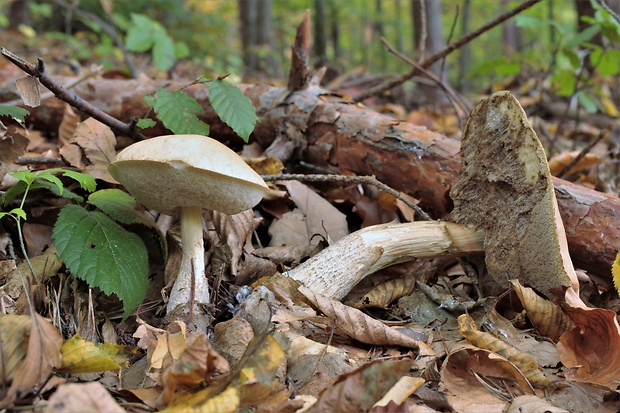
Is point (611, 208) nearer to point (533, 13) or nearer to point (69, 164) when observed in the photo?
point (533, 13)

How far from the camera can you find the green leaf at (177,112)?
234cm

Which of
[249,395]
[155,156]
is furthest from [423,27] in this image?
[249,395]

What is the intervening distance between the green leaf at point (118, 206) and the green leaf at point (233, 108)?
0.61 m

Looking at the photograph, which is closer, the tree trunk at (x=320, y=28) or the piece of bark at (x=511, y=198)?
the piece of bark at (x=511, y=198)

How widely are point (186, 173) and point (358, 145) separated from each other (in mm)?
1562

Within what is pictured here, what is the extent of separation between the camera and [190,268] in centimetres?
199

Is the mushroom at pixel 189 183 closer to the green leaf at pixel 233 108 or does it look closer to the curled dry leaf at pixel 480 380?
the green leaf at pixel 233 108

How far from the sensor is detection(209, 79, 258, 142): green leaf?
2.35 meters

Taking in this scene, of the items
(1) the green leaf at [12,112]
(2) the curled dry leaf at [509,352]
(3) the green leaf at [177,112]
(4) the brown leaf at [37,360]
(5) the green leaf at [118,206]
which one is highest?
(1) the green leaf at [12,112]

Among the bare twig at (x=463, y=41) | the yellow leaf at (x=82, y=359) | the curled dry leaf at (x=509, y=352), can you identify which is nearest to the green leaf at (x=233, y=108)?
the yellow leaf at (x=82, y=359)

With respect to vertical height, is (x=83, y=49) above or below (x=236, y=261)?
above

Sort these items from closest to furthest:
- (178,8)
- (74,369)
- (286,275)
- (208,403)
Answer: (208,403) → (74,369) → (286,275) → (178,8)

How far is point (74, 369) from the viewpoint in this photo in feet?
4.61

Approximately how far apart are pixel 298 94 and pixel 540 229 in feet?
6.47
